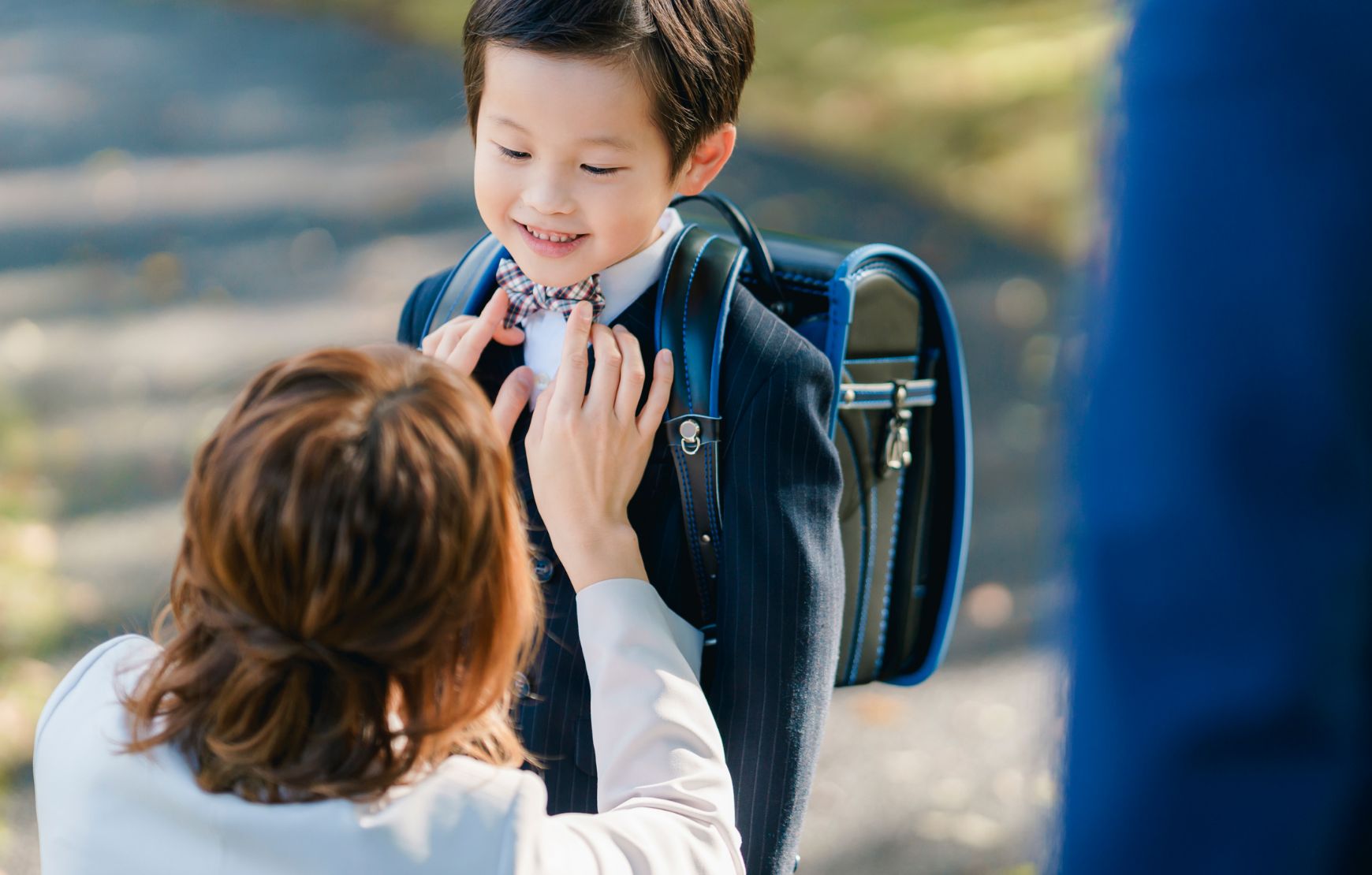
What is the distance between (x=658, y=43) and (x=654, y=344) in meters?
0.36

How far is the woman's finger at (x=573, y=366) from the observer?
4.66 ft

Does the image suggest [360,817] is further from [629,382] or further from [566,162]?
[566,162]

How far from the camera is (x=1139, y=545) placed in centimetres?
52

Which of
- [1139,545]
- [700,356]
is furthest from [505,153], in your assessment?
[1139,545]

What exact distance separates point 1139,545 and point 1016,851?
250cm

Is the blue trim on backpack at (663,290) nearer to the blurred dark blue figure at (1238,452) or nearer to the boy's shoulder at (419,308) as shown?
the boy's shoulder at (419,308)

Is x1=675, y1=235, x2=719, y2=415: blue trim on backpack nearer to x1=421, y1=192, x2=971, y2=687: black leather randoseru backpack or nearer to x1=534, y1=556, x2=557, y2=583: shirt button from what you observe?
x1=421, y1=192, x2=971, y2=687: black leather randoseru backpack

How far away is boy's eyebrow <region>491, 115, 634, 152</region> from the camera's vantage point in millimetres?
1360

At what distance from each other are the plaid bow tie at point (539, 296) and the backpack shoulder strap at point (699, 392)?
0.09 m

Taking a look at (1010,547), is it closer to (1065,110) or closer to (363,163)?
(1065,110)

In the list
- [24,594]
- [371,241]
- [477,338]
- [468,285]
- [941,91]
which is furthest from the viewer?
[941,91]

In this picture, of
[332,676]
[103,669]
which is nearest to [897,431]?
[332,676]

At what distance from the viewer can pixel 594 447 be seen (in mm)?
1399

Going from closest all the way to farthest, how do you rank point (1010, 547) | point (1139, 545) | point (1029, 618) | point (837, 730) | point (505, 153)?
1. point (1139, 545)
2. point (505, 153)
3. point (837, 730)
4. point (1029, 618)
5. point (1010, 547)
